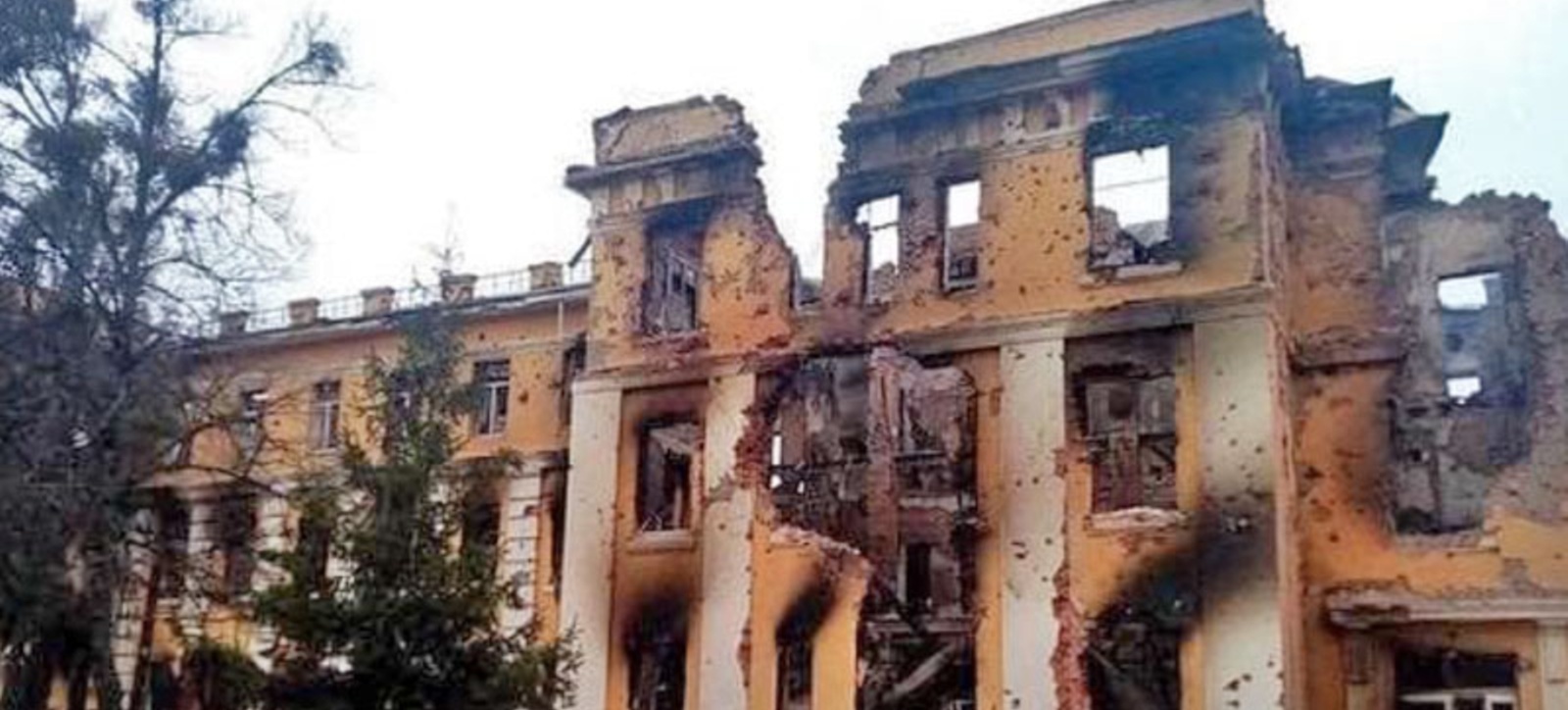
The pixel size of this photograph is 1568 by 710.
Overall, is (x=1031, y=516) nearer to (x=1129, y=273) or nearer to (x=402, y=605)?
(x=1129, y=273)

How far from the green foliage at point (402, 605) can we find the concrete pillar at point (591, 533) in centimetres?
546

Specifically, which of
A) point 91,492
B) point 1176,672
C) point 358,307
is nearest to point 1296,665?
point 1176,672

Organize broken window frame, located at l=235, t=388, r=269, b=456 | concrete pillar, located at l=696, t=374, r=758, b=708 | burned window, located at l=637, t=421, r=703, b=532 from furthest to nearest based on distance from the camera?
broken window frame, located at l=235, t=388, r=269, b=456 < burned window, located at l=637, t=421, r=703, b=532 < concrete pillar, located at l=696, t=374, r=758, b=708

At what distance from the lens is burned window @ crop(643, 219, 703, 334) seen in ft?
79.5

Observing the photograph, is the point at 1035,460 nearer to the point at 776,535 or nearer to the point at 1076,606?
the point at 1076,606

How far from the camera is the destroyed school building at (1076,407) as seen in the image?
1917cm

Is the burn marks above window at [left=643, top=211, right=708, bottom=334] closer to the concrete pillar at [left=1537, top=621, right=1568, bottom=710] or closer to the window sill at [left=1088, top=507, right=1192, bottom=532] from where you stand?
the window sill at [left=1088, top=507, right=1192, bottom=532]

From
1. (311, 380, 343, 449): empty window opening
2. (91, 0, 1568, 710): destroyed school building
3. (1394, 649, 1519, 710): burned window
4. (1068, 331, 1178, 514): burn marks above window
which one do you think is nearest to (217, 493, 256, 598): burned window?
(311, 380, 343, 449): empty window opening

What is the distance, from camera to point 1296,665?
63.0ft

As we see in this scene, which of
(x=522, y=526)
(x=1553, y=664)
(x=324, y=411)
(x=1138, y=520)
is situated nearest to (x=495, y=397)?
(x=522, y=526)

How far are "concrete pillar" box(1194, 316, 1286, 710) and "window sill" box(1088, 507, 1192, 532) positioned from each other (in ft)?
1.02

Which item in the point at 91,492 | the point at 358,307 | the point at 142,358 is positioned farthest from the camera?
the point at 358,307

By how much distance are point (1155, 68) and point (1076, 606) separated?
6823 millimetres

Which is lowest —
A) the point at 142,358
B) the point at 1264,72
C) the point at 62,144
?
the point at 142,358
